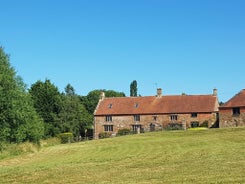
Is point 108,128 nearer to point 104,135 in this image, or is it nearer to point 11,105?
point 104,135

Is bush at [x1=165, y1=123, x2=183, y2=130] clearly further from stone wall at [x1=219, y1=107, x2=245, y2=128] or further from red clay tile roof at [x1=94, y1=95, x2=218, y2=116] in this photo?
stone wall at [x1=219, y1=107, x2=245, y2=128]

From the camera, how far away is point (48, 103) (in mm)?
76000

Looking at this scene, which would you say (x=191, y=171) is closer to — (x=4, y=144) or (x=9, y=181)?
(x=9, y=181)

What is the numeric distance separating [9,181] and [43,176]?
4.72ft

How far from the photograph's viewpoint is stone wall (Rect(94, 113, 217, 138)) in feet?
215

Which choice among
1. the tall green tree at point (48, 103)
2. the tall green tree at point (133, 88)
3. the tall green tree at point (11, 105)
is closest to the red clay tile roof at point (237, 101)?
the tall green tree at point (48, 103)

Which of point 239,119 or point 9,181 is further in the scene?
point 239,119

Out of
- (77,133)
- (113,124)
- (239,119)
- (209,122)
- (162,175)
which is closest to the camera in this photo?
(162,175)

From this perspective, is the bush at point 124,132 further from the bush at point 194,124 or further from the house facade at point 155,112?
the bush at point 194,124

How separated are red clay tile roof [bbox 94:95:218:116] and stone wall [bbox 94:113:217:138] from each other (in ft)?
2.38

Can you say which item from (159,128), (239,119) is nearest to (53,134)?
(159,128)

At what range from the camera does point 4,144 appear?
3475 cm

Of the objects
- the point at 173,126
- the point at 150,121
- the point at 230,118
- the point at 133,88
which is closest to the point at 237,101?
the point at 230,118

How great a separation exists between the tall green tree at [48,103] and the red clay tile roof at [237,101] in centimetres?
3188
